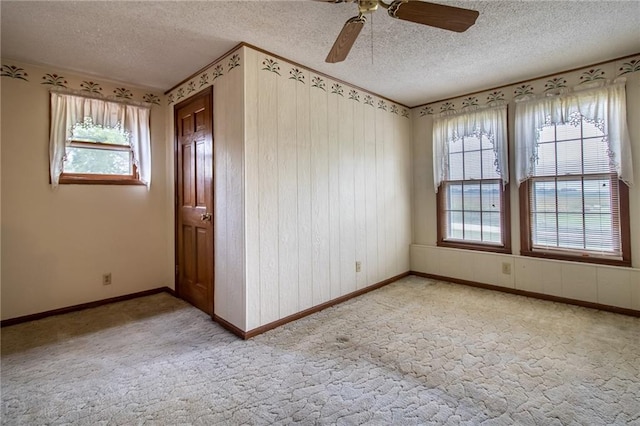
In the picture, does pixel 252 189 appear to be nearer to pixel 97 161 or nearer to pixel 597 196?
pixel 97 161

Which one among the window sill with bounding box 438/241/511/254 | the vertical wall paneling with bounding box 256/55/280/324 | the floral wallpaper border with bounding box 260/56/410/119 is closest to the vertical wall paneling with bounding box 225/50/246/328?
the vertical wall paneling with bounding box 256/55/280/324

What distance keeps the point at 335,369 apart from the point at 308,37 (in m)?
2.61

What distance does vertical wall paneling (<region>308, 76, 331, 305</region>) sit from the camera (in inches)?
127

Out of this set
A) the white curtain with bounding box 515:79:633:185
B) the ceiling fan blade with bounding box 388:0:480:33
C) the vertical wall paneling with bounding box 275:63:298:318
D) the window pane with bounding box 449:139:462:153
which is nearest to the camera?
the ceiling fan blade with bounding box 388:0:480:33

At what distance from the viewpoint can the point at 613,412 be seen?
1709 millimetres

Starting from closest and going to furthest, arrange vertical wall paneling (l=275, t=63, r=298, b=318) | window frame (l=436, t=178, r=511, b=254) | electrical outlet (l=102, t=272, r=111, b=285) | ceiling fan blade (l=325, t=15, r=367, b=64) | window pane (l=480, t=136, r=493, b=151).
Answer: ceiling fan blade (l=325, t=15, r=367, b=64), vertical wall paneling (l=275, t=63, r=298, b=318), electrical outlet (l=102, t=272, r=111, b=285), window frame (l=436, t=178, r=511, b=254), window pane (l=480, t=136, r=493, b=151)

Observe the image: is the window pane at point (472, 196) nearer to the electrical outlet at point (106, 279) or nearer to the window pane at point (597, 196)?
the window pane at point (597, 196)

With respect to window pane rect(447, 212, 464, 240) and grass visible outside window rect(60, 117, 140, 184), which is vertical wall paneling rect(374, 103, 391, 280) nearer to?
window pane rect(447, 212, 464, 240)

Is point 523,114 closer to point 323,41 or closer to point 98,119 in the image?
point 323,41

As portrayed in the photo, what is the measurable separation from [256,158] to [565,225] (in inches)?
137

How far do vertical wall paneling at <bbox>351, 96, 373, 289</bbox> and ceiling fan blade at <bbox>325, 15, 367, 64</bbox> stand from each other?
1.55 m

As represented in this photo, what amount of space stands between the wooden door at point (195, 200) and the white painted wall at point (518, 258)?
301 cm

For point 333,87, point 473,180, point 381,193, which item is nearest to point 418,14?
point 333,87

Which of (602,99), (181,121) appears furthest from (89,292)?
(602,99)
